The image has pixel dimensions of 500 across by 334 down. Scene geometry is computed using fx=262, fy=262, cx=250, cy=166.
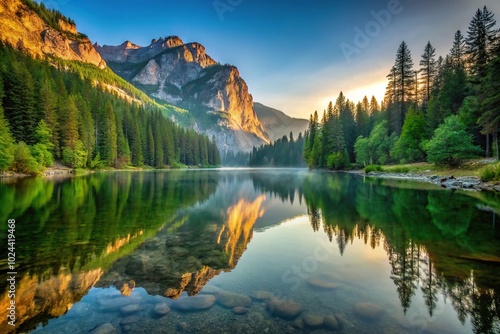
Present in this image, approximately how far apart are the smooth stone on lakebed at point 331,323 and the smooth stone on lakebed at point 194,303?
2.31 meters

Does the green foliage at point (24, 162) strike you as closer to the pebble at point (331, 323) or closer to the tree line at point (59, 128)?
the tree line at point (59, 128)

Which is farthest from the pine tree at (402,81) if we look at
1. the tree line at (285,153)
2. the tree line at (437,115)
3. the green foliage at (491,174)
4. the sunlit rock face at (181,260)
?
the tree line at (285,153)

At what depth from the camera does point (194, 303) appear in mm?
→ 5527

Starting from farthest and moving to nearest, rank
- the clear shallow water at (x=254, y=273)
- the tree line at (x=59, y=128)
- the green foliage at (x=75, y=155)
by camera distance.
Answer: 1. the green foliage at (x=75, y=155)
2. the tree line at (x=59, y=128)
3. the clear shallow water at (x=254, y=273)

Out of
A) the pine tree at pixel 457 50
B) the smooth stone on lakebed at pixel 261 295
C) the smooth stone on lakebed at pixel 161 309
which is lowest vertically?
the smooth stone on lakebed at pixel 261 295

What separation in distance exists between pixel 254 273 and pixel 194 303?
2.19 m

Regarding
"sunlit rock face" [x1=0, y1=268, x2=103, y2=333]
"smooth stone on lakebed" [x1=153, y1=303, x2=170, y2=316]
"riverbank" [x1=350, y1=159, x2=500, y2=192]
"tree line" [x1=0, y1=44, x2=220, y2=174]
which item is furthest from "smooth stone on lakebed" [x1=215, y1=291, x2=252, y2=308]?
"tree line" [x1=0, y1=44, x2=220, y2=174]

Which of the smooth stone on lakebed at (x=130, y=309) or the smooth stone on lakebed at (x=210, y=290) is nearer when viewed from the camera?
the smooth stone on lakebed at (x=130, y=309)

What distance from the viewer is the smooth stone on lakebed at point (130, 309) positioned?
16.8 ft

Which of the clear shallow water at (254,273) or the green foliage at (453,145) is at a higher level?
the green foliage at (453,145)

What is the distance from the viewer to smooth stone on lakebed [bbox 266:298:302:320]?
5102 mm

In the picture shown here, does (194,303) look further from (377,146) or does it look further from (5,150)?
(377,146)

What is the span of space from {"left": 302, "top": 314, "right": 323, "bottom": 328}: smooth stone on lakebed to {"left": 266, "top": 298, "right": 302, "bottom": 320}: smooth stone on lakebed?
0.21 meters

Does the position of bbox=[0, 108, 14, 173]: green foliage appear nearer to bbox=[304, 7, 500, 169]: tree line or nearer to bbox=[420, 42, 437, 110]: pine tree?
bbox=[304, 7, 500, 169]: tree line
